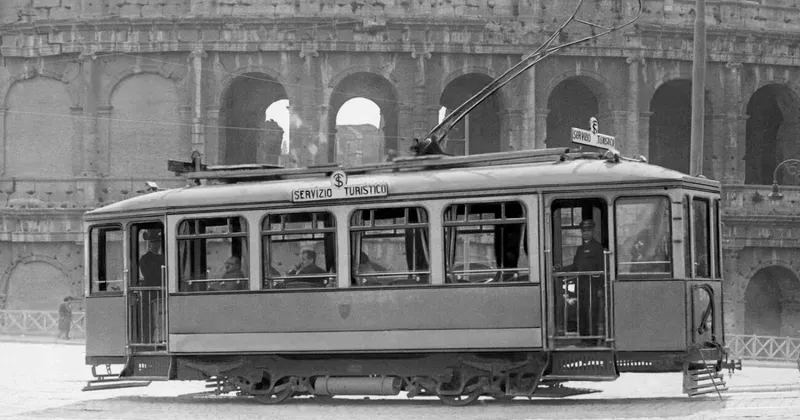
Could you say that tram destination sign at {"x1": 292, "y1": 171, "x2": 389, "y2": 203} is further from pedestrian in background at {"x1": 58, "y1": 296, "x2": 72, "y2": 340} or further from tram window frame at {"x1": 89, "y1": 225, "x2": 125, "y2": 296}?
pedestrian in background at {"x1": 58, "y1": 296, "x2": 72, "y2": 340}

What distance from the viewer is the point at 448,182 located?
17625 mm

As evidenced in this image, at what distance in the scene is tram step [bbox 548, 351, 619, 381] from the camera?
658 inches

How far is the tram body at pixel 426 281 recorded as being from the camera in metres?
16.7

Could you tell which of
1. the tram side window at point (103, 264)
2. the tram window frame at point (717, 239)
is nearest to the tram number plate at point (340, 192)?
the tram side window at point (103, 264)

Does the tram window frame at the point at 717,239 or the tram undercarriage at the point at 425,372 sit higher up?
the tram window frame at the point at 717,239

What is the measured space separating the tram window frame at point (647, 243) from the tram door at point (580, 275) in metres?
0.14

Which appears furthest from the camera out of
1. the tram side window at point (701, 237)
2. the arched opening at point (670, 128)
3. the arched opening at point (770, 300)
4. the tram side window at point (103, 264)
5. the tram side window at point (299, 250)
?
the arched opening at point (670, 128)

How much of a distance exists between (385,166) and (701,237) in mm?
3787

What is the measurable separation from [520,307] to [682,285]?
180cm

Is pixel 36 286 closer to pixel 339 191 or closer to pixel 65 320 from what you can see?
pixel 65 320

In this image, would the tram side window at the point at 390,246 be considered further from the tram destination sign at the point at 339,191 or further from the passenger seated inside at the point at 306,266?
the passenger seated inside at the point at 306,266

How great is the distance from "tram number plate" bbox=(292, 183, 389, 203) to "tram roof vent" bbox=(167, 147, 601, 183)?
36 cm

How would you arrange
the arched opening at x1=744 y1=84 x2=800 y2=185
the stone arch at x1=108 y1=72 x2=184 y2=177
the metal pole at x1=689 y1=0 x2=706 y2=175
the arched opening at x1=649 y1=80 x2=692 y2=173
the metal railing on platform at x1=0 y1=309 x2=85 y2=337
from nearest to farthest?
the metal pole at x1=689 y1=0 x2=706 y2=175
the metal railing on platform at x1=0 y1=309 x2=85 y2=337
the stone arch at x1=108 y1=72 x2=184 y2=177
the arched opening at x1=744 y1=84 x2=800 y2=185
the arched opening at x1=649 y1=80 x2=692 y2=173

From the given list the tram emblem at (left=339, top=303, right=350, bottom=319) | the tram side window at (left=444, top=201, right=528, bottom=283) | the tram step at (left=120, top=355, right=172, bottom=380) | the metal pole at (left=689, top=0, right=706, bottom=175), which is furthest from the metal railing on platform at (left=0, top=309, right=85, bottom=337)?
the tram side window at (left=444, top=201, right=528, bottom=283)
